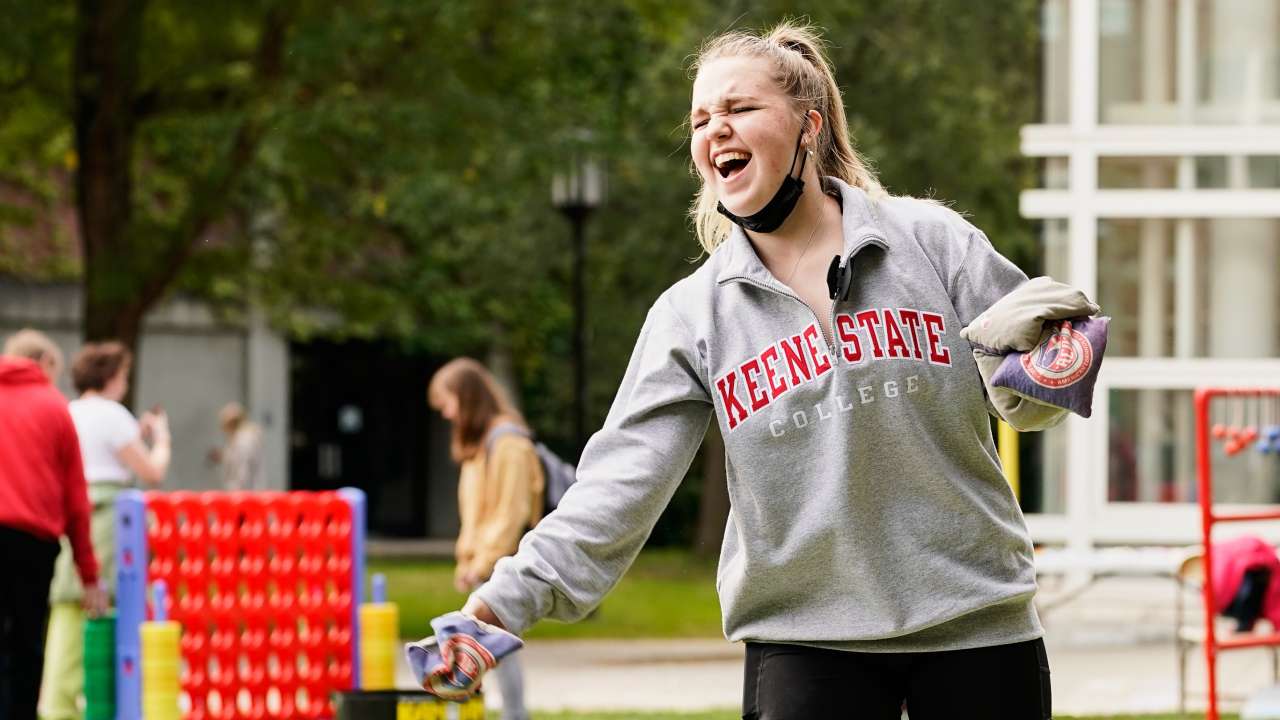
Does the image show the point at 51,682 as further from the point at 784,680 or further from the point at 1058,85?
the point at 1058,85

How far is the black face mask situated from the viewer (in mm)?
3492

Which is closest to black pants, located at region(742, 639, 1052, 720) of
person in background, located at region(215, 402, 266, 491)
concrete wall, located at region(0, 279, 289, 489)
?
person in background, located at region(215, 402, 266, 491)

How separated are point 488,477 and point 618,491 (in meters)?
5.88

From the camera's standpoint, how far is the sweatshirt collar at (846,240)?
3.43 metres

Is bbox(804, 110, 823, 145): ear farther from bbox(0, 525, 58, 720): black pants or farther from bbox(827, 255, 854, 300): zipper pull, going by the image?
bbox(0, 525, 58, 720): black pants

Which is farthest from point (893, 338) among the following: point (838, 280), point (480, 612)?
point (480, 612)

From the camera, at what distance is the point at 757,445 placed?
339cm

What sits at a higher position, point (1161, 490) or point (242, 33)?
point (242, 33)

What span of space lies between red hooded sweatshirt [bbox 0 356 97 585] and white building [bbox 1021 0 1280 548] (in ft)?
27.6

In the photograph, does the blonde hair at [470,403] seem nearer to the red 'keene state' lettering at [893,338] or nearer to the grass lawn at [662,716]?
the grass lawn at [662,716]

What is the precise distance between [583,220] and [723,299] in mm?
14685

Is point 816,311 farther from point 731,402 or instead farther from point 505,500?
point 505,500

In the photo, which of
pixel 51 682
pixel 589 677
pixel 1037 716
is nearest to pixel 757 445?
pixel 1037 716

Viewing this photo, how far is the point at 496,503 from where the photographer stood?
9.20 m
